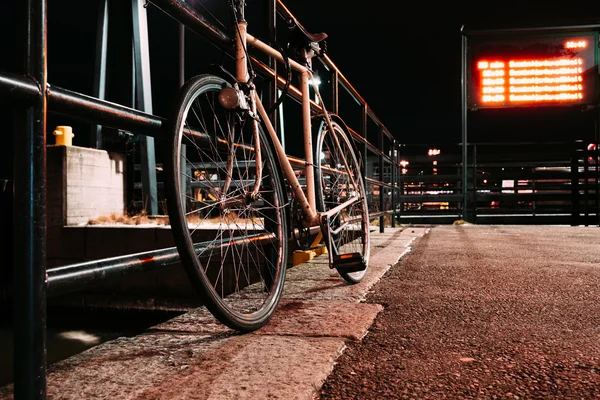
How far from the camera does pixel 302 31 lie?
7.03 ft

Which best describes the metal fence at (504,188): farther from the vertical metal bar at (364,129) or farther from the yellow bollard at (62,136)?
the yellow bollard at (62,136)

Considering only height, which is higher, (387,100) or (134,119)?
(387,100)

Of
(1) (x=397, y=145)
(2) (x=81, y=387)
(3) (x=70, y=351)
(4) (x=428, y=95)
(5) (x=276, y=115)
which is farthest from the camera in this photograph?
(4) (x=428, y=95)

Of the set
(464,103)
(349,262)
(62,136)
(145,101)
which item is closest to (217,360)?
(349,262)

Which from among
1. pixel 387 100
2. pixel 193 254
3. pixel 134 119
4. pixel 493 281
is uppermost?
pixel 387 100

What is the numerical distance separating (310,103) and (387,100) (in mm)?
27851

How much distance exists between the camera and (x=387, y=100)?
29.1 m

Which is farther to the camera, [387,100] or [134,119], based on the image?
[387,100]

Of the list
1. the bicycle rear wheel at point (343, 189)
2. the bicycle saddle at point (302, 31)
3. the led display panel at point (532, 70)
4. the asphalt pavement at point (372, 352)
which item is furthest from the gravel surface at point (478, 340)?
the led display panel at point (532, 70)

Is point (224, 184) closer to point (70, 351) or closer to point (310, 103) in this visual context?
A: point (310, 103)

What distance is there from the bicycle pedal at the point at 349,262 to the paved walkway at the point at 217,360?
0.29 m

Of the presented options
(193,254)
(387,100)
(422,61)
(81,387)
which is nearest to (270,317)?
(193,254)

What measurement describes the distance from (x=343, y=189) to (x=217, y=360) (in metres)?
1.64

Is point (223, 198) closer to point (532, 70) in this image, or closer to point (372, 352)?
point (372, 352)
